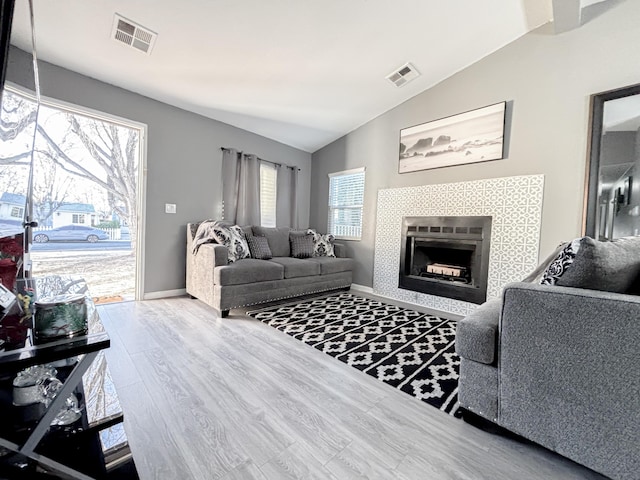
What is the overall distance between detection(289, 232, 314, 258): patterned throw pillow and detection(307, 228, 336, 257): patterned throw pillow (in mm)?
84

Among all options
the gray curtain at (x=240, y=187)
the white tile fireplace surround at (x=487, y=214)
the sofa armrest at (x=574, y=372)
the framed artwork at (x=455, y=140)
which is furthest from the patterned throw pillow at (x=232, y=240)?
the sofa armrest at (x=574, y=372)

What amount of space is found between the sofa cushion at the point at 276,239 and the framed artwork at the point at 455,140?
1.83m

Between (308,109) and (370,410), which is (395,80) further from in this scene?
(370,410)

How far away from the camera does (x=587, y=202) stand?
2.37 meters

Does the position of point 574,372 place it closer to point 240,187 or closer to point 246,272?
point 246,272

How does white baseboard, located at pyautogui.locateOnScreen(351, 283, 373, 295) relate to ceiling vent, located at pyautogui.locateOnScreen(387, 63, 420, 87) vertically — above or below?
below

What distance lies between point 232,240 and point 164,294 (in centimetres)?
114

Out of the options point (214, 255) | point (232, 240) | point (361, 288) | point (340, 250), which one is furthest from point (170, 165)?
point (361, 288)

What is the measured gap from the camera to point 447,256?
→ 337 cm

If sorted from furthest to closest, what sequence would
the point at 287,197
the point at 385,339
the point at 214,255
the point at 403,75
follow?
the point at 287,197 → the point at 403,75 → the point at 214,255 → the point at 385,339

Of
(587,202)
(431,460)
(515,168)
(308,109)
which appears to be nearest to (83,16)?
(308,109)

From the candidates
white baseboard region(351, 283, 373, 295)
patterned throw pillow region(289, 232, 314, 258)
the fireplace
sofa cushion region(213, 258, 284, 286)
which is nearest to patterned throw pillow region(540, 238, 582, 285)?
the fireplace

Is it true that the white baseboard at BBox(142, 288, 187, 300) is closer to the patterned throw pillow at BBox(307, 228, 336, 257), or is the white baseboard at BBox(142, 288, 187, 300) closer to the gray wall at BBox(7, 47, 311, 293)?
the gray wall at BBox(7, 47, 311, 293)

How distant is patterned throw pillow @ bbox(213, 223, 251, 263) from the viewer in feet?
10.0
